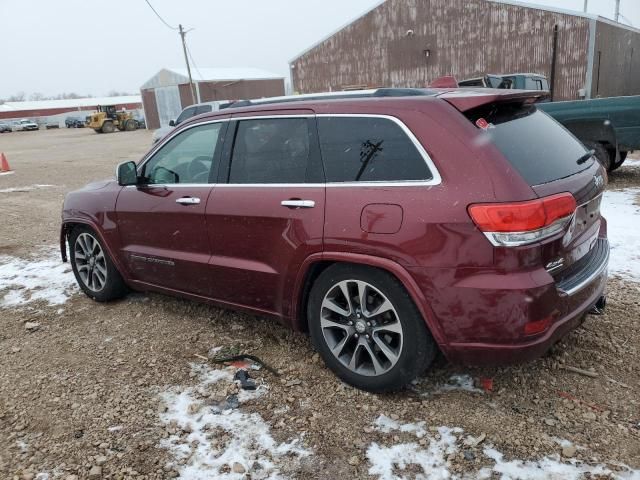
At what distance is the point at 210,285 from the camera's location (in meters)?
3.79

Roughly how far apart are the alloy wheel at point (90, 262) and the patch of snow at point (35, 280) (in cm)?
35

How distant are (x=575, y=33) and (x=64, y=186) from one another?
2011cm

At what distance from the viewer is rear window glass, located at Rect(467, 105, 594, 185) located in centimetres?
268

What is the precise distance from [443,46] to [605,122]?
60.9ft

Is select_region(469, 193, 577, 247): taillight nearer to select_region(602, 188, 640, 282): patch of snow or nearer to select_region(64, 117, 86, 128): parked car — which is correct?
select_region(602, 188, 640, 282): patch of snow

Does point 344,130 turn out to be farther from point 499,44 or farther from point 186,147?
point 499,44

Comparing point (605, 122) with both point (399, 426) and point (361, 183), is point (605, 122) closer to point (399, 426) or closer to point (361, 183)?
point (361, 183)

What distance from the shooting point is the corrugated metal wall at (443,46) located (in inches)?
861

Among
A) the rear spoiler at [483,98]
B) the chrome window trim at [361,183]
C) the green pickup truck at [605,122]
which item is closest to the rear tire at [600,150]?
the green pickup truck at [605,122]

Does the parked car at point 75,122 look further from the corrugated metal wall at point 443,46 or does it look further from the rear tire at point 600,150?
the rear tire at point 600,150

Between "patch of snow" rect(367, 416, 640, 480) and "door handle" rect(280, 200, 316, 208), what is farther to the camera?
"door handle" rect(280, 200, 316, 208)

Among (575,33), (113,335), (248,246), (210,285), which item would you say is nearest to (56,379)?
(113,335)

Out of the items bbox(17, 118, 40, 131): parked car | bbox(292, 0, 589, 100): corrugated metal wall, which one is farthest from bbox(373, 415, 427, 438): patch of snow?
bbox(17, 118, 40, 131): parked car

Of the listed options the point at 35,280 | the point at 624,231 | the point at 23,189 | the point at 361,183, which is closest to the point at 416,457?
the point at 361,183
